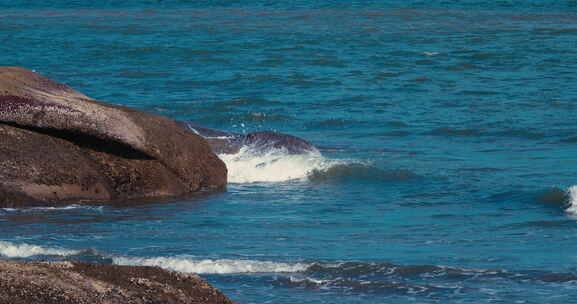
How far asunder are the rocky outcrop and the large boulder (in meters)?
5.14

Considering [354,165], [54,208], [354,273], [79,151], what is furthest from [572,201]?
[54,208]

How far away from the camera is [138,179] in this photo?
447 inches

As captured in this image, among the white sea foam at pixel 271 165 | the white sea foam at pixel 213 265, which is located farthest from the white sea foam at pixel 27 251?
the white sea foam at pixel 271 165

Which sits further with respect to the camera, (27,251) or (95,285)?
(27,251)

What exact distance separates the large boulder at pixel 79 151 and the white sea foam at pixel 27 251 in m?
1.69

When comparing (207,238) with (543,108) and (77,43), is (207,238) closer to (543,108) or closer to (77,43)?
(543,108)

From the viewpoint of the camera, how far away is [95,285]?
17.6 feet

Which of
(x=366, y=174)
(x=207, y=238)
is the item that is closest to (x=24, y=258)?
(x=207, y=238)

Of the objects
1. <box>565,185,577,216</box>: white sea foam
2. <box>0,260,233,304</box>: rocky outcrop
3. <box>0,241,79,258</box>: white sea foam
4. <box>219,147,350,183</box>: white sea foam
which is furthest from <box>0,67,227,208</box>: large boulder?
<box>0,260,233,304</box>: rocky outcrop

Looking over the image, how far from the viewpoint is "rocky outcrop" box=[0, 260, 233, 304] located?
16.8 feet

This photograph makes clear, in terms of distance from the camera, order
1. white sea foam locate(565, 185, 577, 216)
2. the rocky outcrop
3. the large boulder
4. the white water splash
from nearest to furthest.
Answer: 1. the rocky outcrop
2. the white water splash
3. the large boulder
4. white sea foam locate(565, 185, 577, 216)

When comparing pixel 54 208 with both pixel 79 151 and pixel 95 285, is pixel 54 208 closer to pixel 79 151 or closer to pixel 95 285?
pixel 79 151

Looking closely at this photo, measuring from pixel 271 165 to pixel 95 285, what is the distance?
8.16 metres

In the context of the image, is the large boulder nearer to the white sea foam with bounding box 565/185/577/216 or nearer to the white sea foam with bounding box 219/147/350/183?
the white sea foam with bounding box 219/147/350/183
